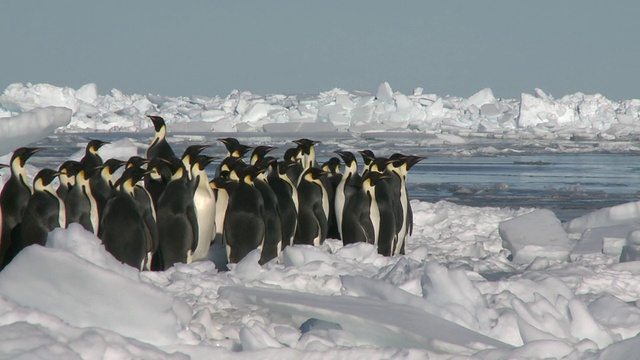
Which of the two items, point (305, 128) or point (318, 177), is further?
point (305, 128)

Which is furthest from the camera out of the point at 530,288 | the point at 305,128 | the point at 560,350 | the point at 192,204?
the point at 305,128

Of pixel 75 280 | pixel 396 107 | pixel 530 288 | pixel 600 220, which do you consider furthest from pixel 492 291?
pixel 396 107

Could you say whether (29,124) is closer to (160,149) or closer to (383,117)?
(160,149)

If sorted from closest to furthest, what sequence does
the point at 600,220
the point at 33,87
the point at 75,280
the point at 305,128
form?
the point at 75,280, the point at 600,220, the point at 305,128, the point at 33,87

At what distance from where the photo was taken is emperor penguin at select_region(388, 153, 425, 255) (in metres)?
7.47

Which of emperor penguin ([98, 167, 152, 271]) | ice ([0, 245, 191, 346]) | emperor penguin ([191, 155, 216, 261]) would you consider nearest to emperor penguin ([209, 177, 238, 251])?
emperor penguin ([191, 155, 216, 261])

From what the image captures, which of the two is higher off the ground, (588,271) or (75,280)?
(75,280)

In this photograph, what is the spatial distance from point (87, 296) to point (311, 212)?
3.97 metres

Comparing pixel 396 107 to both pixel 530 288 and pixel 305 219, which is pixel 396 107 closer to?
pixel 305 219

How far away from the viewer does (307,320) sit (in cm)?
344

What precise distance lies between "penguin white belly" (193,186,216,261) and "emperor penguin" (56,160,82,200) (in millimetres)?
871

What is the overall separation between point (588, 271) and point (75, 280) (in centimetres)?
345

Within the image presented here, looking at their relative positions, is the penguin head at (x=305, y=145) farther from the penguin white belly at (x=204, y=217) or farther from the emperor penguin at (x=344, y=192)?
the penguin white belly at (x=204, y=217)

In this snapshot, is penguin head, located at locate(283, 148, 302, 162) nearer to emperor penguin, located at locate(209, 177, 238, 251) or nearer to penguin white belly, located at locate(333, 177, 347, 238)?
penguin white belly, located at locate(333, 177, 347, 238)
